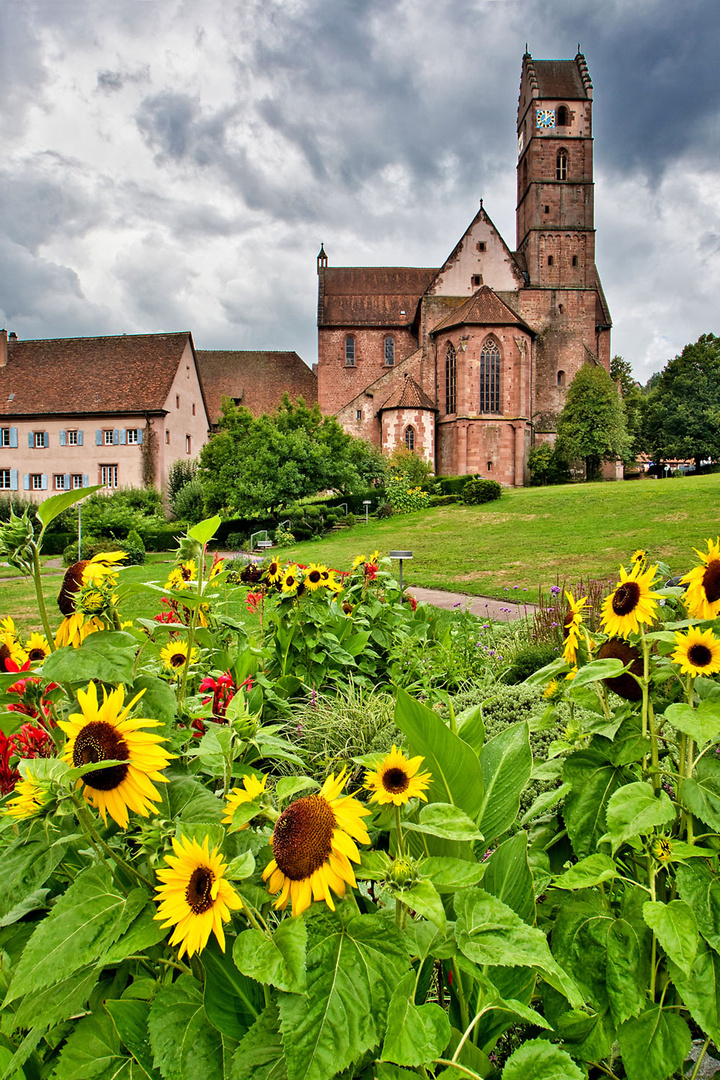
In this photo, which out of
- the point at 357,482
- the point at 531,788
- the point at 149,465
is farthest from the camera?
the point at 149,465

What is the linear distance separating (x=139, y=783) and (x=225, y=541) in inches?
902

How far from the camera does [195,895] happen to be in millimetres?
846

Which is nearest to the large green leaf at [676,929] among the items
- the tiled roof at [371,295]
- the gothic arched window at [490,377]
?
the gothic arched window at [490,377]

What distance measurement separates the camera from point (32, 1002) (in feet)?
2.97

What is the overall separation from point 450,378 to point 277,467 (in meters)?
15.8

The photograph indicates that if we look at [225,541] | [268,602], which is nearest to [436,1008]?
[268,602]

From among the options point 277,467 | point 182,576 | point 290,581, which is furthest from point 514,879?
point 277,467

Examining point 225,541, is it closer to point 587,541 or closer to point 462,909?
point 587,541

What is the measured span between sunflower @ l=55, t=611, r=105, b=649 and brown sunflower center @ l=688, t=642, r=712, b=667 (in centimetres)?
114

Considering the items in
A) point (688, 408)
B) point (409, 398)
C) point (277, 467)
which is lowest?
point (277, 467)

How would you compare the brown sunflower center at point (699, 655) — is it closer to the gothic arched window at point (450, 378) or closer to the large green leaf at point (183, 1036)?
the large green leaf at point (183, 1036)

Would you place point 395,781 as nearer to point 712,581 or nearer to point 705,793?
point 705,793

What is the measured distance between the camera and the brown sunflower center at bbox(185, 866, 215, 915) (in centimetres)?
84

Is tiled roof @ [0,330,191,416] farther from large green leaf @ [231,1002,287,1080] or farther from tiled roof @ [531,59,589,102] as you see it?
large green leaf @ [231,1002,287,1080]
